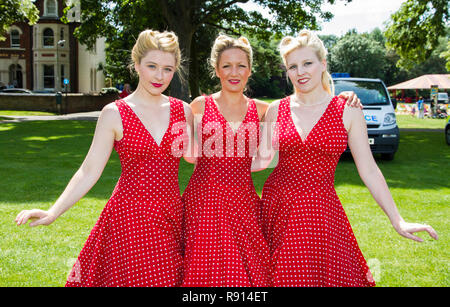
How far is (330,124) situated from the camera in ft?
10.4

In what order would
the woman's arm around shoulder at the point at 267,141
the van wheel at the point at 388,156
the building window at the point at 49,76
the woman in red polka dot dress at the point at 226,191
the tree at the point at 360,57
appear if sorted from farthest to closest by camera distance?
the tree at the point at 360,57 → the building window at the point at 49,76 → the van wheel at the point at 388,156 → the woman's arm around shoulder at the point at 267,141 → the woman in red polka dot dress at the point at 226,191

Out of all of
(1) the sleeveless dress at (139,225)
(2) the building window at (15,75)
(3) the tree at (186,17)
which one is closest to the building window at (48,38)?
(2) the building window at (15,75)

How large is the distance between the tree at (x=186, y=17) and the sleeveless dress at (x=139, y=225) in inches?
580

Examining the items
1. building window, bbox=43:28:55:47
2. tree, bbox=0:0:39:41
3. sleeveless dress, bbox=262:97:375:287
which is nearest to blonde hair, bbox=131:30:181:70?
sleeveless dress, bbox=262:97:375:287

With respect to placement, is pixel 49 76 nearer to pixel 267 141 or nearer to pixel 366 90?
pixel 366 90

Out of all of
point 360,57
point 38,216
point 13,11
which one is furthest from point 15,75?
point 360,57

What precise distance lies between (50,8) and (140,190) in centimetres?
4703

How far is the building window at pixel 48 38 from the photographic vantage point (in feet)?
144

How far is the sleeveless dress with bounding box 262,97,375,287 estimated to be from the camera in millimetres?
2982

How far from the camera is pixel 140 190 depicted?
300 centimetres

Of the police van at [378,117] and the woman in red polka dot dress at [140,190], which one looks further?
the police van at [378,117]

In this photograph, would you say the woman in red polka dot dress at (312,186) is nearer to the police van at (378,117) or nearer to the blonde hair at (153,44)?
the blonde hair at (153,44)

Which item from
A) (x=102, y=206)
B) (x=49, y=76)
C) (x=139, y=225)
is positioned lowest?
(x=102, y=206)
